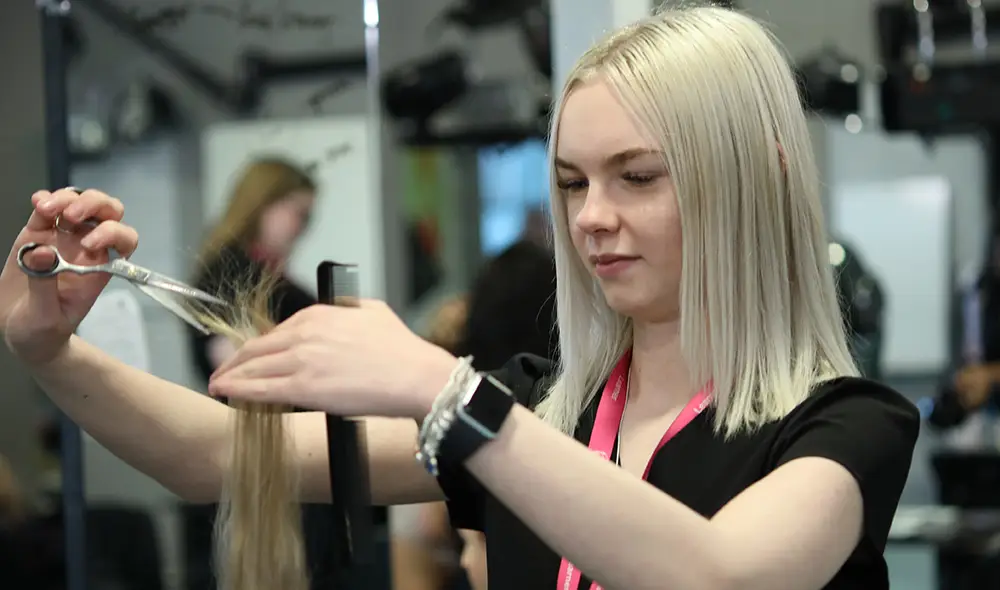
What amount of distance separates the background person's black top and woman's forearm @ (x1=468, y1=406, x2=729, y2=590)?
0.59ft

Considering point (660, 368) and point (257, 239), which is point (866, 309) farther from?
point (660, 368)

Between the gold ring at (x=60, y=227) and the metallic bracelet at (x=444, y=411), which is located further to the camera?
the gold ring at (x=60, y=227)

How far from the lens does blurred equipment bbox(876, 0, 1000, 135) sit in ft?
10.5

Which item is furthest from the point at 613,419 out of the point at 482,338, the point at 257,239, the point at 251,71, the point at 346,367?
the point at 251,71

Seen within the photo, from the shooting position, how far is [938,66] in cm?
320

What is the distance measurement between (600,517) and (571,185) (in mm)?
390

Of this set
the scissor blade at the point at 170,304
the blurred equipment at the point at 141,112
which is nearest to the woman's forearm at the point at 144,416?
the scissor blade at the point at 170,304

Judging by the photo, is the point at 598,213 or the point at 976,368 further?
the point at 976,368

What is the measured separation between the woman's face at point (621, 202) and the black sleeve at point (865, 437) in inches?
6.9

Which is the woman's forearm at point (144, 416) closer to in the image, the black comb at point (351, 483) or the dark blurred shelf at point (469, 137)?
the black comb at point (351, 483)

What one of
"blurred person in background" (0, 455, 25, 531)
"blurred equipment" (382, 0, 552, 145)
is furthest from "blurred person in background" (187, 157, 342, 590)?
"blurred equipment" (382, 0, 552, 145)

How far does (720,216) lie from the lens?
1.02 meters

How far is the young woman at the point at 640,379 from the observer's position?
85 centimetres

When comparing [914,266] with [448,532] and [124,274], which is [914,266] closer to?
[448,532]
